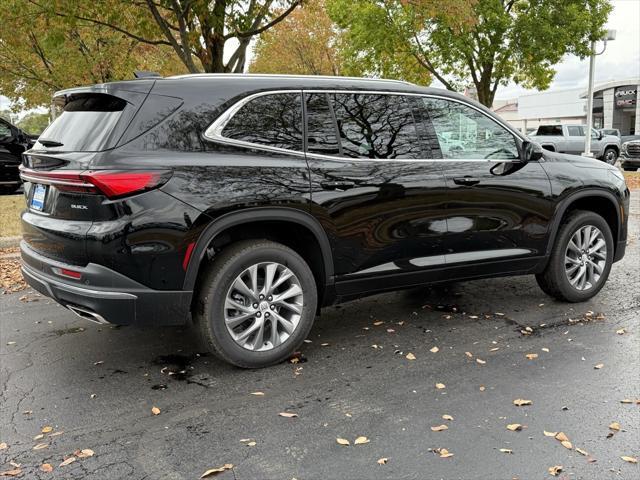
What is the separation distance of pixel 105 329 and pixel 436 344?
259 centimetres

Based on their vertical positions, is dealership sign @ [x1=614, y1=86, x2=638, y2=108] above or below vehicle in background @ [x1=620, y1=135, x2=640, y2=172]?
above

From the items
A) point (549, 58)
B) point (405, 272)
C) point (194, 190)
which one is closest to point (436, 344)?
point (405, 272)

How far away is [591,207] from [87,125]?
4.39 metres

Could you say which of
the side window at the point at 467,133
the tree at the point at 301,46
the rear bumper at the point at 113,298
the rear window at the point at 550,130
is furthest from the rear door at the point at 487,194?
the rear window at the point at 550,130

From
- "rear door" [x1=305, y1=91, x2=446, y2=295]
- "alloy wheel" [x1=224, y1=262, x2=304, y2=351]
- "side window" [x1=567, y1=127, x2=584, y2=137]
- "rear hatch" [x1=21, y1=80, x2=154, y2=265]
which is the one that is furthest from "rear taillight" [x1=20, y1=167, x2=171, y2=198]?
"side window" [x1=567, y1=127, x2=584, y2=137]

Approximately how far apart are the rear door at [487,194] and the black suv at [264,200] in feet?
0.04

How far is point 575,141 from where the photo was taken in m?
28.7

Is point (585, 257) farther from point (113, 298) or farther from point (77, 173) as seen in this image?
point (77, 173)

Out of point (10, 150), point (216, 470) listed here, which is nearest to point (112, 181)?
point (216, 470)

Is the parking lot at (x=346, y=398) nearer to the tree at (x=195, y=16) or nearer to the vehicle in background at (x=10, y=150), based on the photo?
the tree at (x=195, y=16)

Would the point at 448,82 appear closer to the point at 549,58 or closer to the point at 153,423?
the point at 549,58

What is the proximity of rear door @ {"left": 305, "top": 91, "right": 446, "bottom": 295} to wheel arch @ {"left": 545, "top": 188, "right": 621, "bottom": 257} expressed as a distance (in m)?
1.22

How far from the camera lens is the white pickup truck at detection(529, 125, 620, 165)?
1125 inches

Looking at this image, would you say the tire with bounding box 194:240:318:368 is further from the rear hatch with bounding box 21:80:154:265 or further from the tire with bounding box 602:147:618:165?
the tire with bounding box 602:147:618:165
